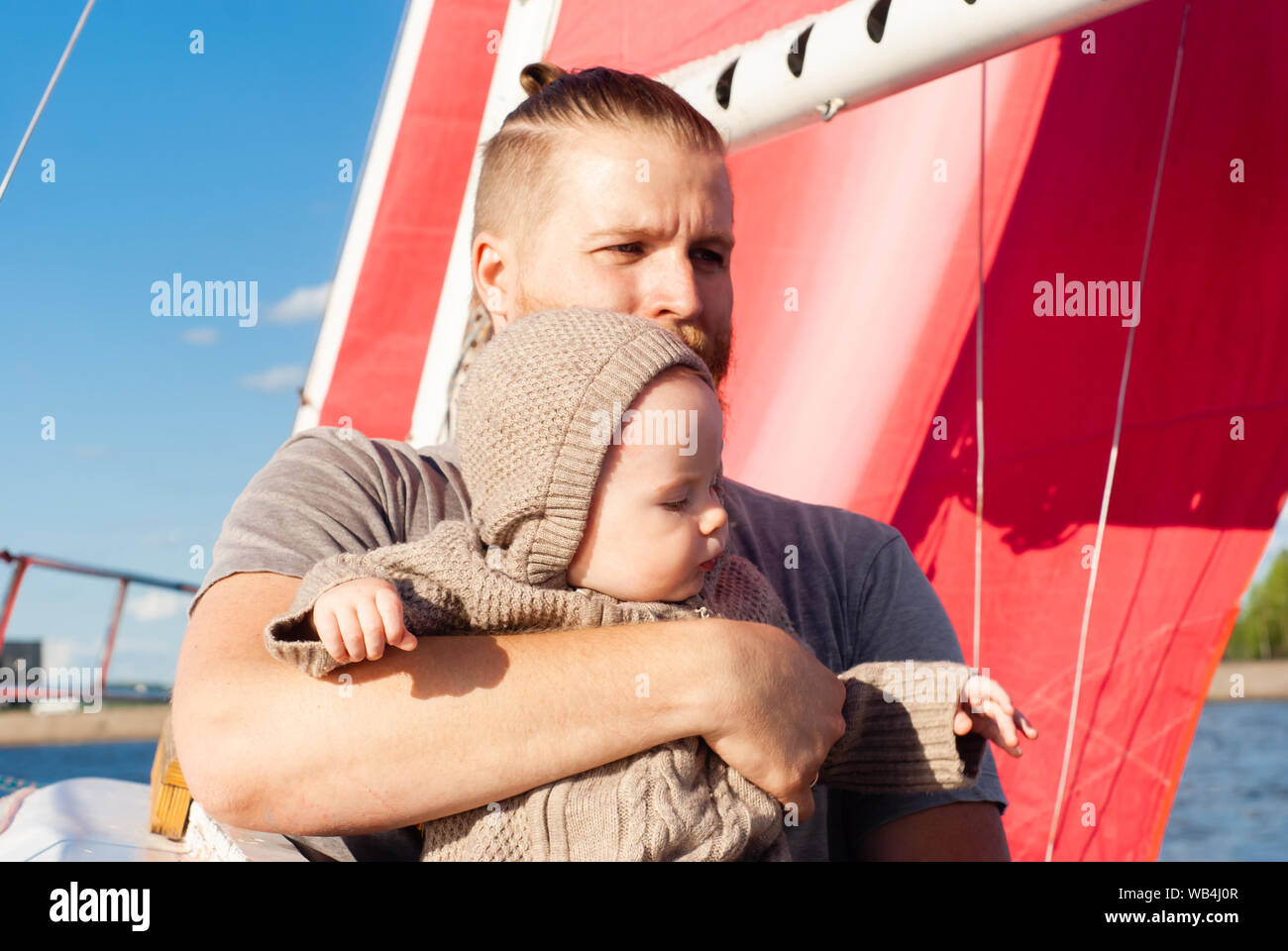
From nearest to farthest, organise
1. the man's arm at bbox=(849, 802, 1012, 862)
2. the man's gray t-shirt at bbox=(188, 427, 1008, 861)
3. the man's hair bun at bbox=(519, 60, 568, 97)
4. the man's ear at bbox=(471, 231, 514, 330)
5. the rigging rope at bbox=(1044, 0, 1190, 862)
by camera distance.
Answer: the man's gray t-shirt at bbox=(188, 427, 1008, 861) → the man's arm at bbox=(849, 802, 1012, 862) → the man's ear at bbox=(471, 231, 514, 330) → the man's hair bun at bbox=(519, 60, 568, 97) → the rigging rope at bbox=(1044, 0, 1190, 862)

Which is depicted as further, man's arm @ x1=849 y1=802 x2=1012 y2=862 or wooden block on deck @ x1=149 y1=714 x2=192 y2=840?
wooden block on deck @ x1=149 y1=714 x2=192 y2=840

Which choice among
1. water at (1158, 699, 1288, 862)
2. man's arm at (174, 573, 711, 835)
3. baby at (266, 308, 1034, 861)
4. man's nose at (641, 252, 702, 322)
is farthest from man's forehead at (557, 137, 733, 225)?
water at (1158, 699, 1288, 862)

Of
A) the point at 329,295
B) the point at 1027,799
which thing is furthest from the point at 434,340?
the point at 1027,799

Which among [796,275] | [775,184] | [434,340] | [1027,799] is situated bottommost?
[1027,799]

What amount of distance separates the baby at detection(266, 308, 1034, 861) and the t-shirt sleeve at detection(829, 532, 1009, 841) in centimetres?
9

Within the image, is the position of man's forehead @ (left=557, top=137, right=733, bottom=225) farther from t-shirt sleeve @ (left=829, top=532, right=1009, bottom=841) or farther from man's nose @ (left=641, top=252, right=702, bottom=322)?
t-shirt sleeve @ (left=829, top=532, right=1009, bottom=841)

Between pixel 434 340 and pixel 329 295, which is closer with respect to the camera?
pixel 434 340

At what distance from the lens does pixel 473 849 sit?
104 cm

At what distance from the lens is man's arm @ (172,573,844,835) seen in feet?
3.30

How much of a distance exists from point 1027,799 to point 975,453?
0.93 meters

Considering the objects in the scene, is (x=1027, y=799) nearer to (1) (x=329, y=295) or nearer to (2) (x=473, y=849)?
(1) (x=329, y=295)

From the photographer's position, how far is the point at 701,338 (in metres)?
1.43
